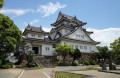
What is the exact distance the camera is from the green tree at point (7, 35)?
1509cm

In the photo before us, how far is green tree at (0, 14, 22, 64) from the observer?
15.1 m

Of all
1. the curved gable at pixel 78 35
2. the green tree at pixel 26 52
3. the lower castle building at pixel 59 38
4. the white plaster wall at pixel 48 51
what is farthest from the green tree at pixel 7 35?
the curved gable at pixel 78 35

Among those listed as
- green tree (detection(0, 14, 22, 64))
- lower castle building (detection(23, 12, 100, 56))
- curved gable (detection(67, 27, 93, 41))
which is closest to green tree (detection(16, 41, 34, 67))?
green tree (detection(0, 14, 22, 64))

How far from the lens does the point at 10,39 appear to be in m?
15.2

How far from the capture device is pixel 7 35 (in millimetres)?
15617

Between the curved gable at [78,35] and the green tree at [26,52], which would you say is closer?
the green tree at [26,52]

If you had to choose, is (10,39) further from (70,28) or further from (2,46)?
(70,28)

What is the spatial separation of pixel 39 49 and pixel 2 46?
12.5 metres

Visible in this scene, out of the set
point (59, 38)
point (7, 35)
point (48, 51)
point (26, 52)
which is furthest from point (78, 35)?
point (7, 35)

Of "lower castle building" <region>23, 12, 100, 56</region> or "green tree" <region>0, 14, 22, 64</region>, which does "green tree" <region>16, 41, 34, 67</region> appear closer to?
"green tree" <region>0, 14, 22, 64</region>

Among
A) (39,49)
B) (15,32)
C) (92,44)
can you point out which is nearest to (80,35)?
(92,44)

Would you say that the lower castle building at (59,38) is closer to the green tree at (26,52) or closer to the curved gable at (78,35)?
the curved gable at (78,35)

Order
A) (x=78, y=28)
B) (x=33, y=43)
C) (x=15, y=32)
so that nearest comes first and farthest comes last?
(x=15, y=32) < (x=33, y=43) < (x=78, y=28)

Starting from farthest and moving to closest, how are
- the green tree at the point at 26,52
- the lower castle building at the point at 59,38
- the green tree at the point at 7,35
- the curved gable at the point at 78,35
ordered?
the curved gable at the point at 78,35 → the lower castle building at the point at 59,38 → the green tree at the point at 26,52 → the green tree at the point at 7,35
